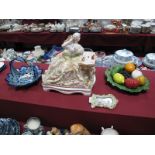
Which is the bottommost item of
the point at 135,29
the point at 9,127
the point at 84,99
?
the point at 9,127

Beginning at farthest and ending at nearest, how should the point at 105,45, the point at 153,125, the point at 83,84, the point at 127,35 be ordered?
the point at 105,45 → the point at 127,35 → the point at 83,84 → the point at 153,125

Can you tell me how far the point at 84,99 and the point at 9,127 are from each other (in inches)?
20.4

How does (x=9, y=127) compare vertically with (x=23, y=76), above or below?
below

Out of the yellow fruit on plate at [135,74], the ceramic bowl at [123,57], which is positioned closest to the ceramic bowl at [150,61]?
the ceramic bowl at [123,57]

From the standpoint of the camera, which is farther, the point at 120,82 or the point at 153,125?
the point at 120,82

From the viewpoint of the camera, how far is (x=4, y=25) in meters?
2.83

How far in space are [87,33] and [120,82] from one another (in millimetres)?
1359

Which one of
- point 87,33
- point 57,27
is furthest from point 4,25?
point 87,33

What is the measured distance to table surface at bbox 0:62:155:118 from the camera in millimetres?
1273

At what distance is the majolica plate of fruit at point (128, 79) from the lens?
1.35 meters

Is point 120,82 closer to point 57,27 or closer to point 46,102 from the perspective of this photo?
point 46,102

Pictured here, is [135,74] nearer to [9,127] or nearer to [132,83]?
[132,83]

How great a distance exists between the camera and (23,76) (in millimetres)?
1487

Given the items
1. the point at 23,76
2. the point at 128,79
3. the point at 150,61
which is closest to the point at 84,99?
the point at 128,79
